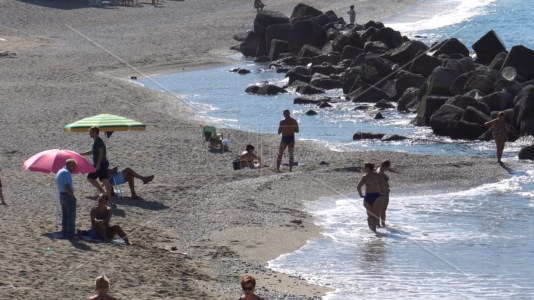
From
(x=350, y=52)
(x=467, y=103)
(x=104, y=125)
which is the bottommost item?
(x=467, y=103)

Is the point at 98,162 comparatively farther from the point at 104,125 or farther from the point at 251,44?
the point at 251,44

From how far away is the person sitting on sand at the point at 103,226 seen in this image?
14688mm

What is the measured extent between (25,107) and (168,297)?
17610 millimetres

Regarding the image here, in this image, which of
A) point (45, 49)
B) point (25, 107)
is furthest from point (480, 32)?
point (25, 107)

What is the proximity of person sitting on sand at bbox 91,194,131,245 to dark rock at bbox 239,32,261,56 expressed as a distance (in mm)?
30446

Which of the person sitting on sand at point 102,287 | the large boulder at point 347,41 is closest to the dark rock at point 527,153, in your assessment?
the person sitting on sand at point 102,287

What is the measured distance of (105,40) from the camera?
151ft

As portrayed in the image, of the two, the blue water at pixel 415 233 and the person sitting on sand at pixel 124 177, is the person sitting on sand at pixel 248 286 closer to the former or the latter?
the blue water at pixel 415 233

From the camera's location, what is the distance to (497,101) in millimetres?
28375

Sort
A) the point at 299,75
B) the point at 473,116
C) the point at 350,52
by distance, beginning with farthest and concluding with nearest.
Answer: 1. the point at 350,52
2. the point at 299,75
3. the point at 473,116

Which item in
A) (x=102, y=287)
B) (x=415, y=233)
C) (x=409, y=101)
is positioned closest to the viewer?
(x=102, y=287)

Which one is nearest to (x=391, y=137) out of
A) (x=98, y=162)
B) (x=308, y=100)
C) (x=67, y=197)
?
(x=308, y=100)

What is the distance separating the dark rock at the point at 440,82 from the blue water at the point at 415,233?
1070 mm

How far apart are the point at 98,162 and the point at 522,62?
17.5 meters
